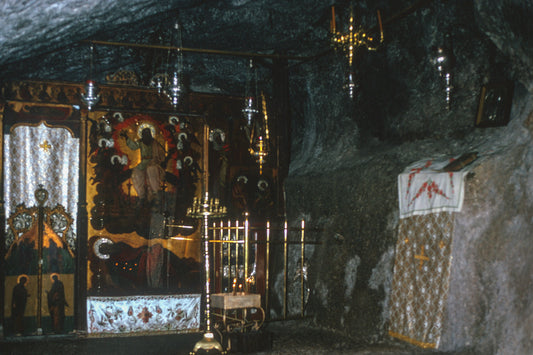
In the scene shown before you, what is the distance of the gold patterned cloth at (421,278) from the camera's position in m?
5.27

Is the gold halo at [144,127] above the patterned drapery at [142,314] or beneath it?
above

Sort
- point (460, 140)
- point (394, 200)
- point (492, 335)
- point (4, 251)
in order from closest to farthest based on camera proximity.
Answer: point (492, 335) < point (460, 140) < point (394, 200) < point (4, 251)

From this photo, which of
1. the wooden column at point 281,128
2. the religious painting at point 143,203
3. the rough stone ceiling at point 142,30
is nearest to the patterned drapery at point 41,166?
the religious painting at point 143,203

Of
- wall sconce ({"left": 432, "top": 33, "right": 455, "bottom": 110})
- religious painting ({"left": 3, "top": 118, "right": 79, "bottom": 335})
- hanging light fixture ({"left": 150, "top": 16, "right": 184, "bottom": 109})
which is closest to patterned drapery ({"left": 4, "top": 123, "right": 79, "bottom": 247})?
religious painting ({"left": 3, "top": 118, "right": 79, "bottom": 335})

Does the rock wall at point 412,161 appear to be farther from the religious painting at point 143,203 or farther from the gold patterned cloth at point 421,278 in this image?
the religious painting at point 143,203

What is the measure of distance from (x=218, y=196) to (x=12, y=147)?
9.91ft

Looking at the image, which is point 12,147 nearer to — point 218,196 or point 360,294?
point 218,196

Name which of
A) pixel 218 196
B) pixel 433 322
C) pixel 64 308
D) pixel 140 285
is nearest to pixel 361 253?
pixel 433 322

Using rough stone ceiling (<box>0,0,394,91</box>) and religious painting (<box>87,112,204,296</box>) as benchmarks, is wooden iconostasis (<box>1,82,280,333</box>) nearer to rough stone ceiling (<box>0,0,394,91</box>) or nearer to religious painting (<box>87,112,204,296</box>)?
religious painting (<box>87,112,204,296</box>)

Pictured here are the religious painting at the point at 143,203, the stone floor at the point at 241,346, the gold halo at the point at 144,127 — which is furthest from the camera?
the gold halo at the point at 144,127

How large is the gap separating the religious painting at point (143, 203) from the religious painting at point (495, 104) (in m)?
4.45

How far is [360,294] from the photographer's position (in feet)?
21.8

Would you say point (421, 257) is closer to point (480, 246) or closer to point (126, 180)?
point (480, 246)

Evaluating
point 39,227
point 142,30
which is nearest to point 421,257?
point 142,30
